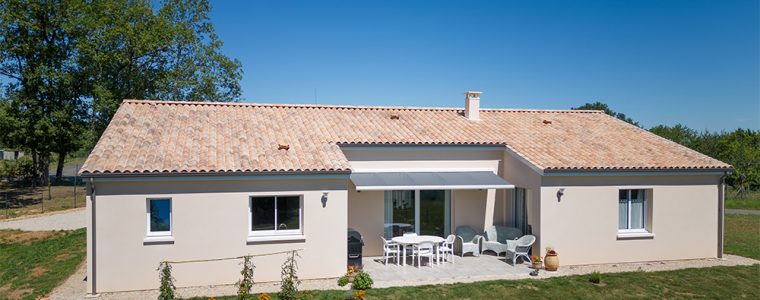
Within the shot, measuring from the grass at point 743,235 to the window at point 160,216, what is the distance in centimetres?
2591

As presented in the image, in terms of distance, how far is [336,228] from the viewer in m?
19.3

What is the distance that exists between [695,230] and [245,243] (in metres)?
20.0

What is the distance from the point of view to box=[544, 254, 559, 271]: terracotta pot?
794 inches

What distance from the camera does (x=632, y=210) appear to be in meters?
22.5

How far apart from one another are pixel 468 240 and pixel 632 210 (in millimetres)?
7492

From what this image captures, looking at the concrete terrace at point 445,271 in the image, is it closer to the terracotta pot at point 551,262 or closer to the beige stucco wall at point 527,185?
the terracotta pot at point 551,262

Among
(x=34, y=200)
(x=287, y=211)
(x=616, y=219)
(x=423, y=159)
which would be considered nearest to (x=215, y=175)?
Answer: (x=287, y=211)

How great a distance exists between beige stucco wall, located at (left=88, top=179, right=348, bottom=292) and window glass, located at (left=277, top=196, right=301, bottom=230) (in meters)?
0.57

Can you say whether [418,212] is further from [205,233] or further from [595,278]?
[205,233]

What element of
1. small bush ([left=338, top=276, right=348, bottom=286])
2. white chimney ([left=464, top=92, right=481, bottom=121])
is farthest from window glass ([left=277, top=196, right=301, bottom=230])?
white chimney ([left=464, top=92, right=481, bottom=121])

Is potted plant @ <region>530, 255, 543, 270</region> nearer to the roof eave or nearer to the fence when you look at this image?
the roof eave

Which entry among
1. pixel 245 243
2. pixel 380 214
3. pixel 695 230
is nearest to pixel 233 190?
pixel 245 243

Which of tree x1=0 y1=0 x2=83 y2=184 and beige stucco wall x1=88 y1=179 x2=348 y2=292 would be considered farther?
tree x1=0 y1=0 x2=83 y2=184

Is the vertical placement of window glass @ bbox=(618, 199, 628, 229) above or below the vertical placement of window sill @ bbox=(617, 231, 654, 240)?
above
